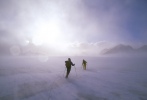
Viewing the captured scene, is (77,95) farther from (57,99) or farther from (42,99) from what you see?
(42,99)

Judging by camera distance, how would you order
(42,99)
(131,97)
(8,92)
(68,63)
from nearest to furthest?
(42,99) → (131,97) → (8,92) → (68,63)

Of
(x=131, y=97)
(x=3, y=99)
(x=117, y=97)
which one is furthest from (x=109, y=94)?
(x=3, y=99)

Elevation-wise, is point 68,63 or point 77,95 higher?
point 68,63

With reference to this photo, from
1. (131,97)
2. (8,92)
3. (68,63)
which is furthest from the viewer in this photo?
(68,63)

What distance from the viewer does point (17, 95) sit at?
762 centimetres

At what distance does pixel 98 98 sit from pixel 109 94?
1071 mm

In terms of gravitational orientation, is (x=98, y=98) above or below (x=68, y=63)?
below

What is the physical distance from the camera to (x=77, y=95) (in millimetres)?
7742

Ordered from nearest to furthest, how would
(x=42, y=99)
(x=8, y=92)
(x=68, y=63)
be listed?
(x=42, y=99), (x=8, y=92), (x=68, y=63)

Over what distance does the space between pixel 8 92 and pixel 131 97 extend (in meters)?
8.36

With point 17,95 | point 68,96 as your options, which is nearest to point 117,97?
point 68,96

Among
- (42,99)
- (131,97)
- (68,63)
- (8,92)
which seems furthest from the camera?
(68,63)

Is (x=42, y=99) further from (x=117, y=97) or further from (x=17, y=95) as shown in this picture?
(x=117, y=97)

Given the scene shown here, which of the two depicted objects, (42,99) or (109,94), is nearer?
(42,99)
